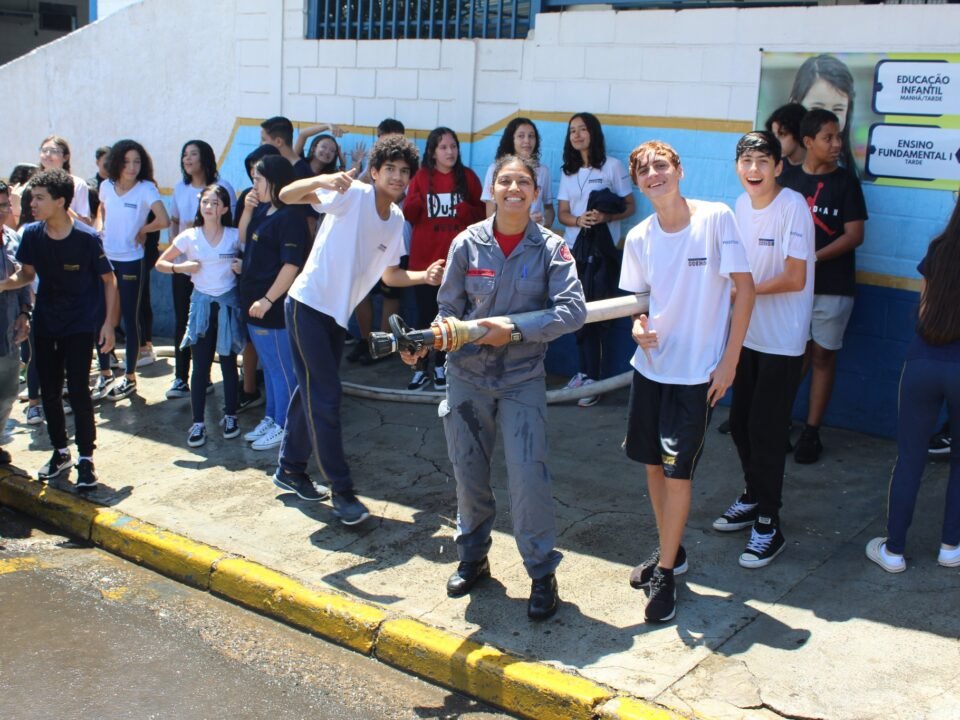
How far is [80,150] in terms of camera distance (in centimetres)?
1205

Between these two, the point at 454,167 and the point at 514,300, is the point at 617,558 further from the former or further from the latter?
the point at 454,167

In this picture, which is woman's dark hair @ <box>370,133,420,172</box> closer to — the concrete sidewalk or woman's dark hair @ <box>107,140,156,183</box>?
the concrete sidewalk

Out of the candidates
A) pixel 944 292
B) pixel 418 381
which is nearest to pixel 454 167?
pixel 418 381

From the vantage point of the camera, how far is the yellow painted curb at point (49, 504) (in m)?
6.49

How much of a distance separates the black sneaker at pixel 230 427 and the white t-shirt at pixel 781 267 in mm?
3788

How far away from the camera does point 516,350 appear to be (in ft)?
15.8

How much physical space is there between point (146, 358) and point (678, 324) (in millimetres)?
6096

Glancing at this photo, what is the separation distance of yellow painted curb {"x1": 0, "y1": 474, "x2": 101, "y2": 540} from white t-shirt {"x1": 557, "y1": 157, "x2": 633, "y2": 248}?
3789 millimetres

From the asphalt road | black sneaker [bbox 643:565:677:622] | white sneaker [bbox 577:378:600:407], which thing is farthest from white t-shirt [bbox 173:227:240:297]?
black sneaker [bbox 643:565:677:622]

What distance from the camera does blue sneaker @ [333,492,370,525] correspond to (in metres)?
6.06

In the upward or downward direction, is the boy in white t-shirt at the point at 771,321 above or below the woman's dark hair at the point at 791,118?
below

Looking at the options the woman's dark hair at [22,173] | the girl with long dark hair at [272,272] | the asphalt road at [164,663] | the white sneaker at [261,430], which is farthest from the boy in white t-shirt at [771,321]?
the woman's dark hair at [22,173]

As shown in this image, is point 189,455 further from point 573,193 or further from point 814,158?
point 814,158

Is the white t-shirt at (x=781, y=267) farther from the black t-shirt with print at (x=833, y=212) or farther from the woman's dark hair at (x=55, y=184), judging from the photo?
the woman's dark hair at (x=55, y=184)
